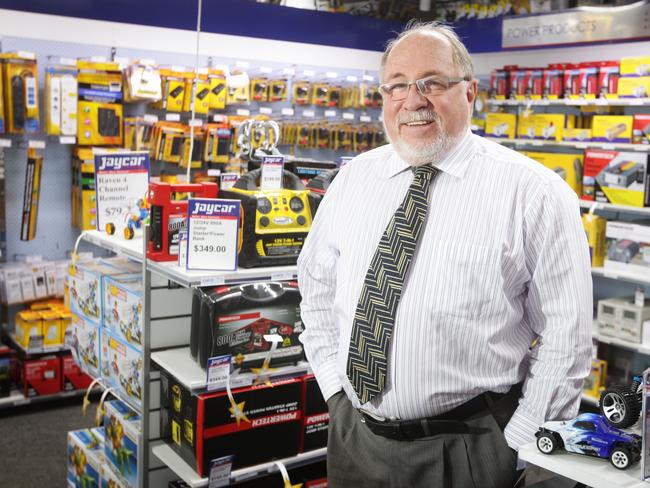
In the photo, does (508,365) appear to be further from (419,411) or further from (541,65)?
(541,65)

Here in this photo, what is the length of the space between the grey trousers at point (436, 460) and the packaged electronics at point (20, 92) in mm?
4122

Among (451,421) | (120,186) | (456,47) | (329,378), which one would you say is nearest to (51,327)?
(120,186)

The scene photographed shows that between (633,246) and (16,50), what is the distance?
15.3 ft

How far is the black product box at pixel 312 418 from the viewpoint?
3209 mm

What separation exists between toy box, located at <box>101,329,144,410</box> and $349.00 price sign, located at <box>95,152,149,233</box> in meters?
0.55

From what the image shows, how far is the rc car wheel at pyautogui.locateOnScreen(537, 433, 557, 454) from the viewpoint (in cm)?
162

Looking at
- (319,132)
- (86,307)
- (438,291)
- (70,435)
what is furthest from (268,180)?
(319,132)

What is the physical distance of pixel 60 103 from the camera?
17.7 feet

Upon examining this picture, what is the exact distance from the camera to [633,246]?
5.32 meters

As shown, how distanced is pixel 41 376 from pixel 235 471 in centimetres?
278

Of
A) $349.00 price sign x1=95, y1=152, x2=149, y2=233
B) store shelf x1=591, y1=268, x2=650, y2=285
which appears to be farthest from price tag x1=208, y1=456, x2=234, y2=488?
store shelf x1=591, y1=268, x2=650, y2=285

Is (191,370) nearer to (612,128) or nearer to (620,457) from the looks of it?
(620,457)

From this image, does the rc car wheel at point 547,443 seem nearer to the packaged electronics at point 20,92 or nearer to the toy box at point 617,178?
the toy box at point 617,178

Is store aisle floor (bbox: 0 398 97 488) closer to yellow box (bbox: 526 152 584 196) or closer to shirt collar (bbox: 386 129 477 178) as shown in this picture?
shirt collar (bbox: 386 129 477 178)
